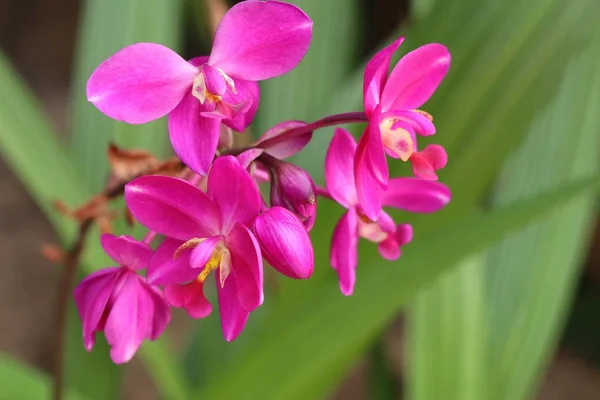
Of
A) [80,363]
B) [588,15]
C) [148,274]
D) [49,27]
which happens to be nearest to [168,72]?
[148,274]

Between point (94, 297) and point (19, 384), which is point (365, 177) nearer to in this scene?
point (94, 297)

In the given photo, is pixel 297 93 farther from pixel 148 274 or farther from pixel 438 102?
pixel 148 274

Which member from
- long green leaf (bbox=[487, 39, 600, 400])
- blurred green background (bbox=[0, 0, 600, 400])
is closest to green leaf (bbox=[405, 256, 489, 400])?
blurred green background (bbox=[0, 0, 600, 400])

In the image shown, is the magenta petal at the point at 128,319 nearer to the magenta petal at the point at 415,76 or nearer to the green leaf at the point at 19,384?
the magenta petal at the point at 415,76

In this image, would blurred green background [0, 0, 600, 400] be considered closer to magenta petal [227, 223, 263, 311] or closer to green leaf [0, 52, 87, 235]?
green leaf [0, 52, 87, 235]

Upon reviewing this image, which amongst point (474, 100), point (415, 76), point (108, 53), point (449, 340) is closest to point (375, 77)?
point (415, 76)

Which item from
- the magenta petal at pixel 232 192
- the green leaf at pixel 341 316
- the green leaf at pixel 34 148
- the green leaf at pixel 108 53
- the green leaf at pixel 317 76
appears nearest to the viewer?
the magenta petal at pixel 232 192

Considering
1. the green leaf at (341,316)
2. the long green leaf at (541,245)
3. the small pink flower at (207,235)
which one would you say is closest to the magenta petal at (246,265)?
the small pink flower at (207,235)
